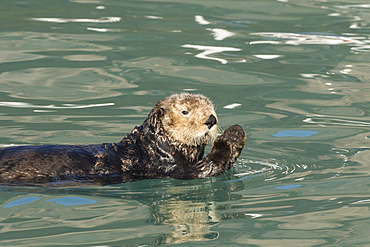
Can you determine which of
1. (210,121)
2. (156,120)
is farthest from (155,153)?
(210,121)

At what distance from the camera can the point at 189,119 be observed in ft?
20.7

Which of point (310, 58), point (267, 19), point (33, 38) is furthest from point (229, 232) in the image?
point (267, 19)

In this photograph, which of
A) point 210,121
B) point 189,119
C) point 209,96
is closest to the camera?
point 210,121

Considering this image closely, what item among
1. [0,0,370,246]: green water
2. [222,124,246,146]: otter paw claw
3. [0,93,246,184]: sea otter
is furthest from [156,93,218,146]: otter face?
[0,0,370,246]: green water

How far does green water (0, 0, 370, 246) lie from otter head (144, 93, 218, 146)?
40 cm

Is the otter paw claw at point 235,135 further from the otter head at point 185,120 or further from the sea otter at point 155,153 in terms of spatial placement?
the otter head at point 185,120

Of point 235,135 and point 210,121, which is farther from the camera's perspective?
point 235,135

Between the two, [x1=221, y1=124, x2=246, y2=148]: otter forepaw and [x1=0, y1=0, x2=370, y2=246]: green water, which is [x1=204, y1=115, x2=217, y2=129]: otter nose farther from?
[x1=0, y1=0, x2=370, y2=246]: green water

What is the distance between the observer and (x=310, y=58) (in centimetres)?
1134

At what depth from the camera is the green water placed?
5.16 metres

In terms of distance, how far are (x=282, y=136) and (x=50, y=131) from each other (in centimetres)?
252

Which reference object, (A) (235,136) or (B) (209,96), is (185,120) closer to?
(A) (235,136)

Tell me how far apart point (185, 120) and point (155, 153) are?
1.29 ft

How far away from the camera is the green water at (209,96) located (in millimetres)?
5156
